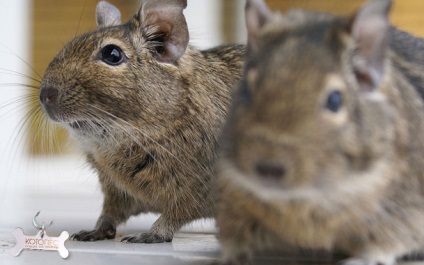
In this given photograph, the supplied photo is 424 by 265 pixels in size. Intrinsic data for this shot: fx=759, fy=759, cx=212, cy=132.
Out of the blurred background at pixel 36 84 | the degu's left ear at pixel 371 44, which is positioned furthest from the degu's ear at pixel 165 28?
the blurred background at pixel 36 84

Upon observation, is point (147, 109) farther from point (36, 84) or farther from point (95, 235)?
point (36, 84)

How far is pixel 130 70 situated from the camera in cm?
216

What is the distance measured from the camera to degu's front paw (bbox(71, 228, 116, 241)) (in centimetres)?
228

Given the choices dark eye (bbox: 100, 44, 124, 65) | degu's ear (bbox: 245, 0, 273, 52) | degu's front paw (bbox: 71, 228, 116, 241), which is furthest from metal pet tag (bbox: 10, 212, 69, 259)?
degu's ear (bbox: 245, 0, 273, 52)

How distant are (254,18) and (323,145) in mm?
358

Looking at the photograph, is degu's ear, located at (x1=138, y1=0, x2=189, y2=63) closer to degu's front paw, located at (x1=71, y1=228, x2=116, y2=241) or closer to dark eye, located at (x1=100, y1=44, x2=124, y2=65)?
dark eye, located at (x1=100, y1=44, x2=124, y2=65)

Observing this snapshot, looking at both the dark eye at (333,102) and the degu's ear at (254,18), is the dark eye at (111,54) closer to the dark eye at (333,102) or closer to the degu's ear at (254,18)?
the degu's ear at (254,18)

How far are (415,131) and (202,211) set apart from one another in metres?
0.85

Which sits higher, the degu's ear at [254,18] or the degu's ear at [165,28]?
the degu's ear at [254,18]

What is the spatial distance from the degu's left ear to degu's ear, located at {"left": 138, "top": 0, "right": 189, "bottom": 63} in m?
0.82

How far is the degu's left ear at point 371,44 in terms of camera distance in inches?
55.4

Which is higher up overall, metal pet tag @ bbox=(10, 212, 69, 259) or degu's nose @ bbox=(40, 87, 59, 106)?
degu's nose @ bbox=(40, 87, 59, 106)

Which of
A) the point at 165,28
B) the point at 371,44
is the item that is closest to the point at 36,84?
the point at 165,28

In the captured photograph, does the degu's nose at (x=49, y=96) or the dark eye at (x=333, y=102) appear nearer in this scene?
the dark eye at (x=333, y=102)
